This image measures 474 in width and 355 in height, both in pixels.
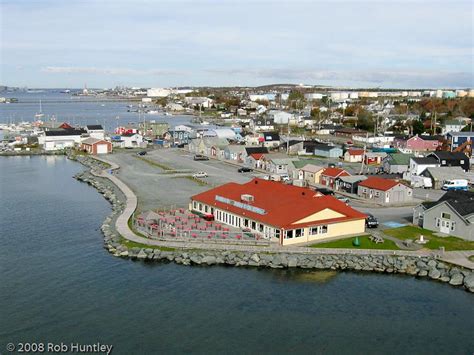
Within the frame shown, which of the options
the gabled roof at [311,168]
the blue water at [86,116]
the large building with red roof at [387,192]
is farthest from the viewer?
the blue water at [86,116]

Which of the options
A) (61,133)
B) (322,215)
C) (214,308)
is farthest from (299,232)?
(61,133)

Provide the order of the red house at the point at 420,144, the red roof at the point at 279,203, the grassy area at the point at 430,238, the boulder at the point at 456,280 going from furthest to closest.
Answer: the red house at the point at 420,144, the red roof at the point at 279,203, the grassy area at the point at 430,238, the boulder at the point at 456,280

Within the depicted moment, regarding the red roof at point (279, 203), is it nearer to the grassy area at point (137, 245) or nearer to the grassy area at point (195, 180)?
the grassy area at point (137, 245)

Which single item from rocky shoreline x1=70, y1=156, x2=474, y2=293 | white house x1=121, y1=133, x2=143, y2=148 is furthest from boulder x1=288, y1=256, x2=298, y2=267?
white house x1=121, y1=133, x2=143, y2=148

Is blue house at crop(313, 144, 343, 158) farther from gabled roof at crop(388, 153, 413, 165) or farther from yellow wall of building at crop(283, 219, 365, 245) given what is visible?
yellow wall of building at crop(283, 219, 365, 245)

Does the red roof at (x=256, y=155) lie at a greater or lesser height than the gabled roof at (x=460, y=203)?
lesser

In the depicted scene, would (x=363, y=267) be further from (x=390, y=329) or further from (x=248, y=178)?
(x=248, y=178)

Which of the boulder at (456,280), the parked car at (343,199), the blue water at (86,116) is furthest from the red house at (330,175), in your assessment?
the blue water at (86,116)
